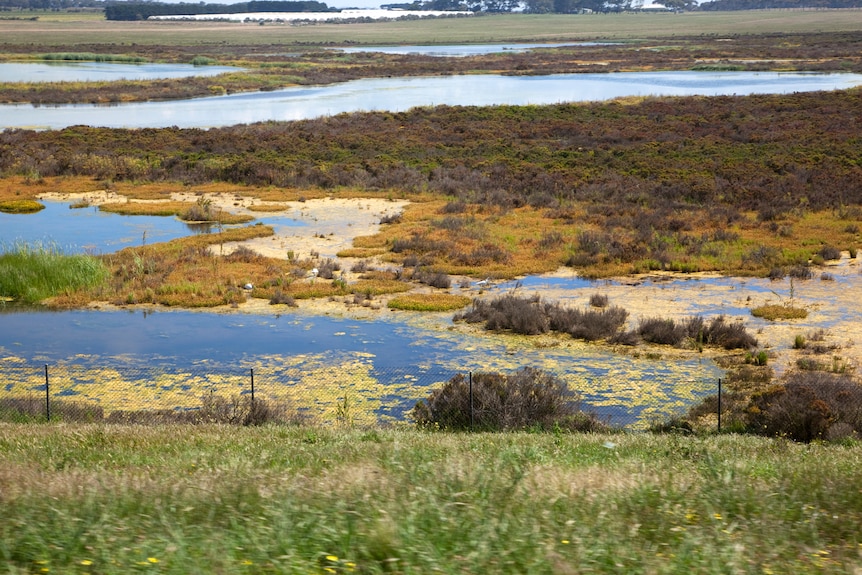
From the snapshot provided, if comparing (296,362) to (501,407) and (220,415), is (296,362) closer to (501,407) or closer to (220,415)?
(220,415)

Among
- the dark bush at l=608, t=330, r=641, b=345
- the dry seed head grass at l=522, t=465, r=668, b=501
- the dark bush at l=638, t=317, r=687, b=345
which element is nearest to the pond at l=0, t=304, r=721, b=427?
the dark bush at l=608, t=330, r=641, b=345

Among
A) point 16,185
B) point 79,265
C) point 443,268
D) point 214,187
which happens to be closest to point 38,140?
point 16,185

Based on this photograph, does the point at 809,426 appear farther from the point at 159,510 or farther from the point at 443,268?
the point at 443,268

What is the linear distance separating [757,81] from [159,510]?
9135 centimetres

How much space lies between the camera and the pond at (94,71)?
96.5m

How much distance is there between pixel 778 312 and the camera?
68.8 ft

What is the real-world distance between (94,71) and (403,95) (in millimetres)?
43827

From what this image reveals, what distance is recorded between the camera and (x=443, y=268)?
2614cm

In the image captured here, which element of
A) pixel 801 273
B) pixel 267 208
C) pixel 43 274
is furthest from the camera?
pixel 267 208

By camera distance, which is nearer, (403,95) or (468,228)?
Result: (468,228)

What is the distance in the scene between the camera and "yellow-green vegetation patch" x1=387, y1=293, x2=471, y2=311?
878 inches

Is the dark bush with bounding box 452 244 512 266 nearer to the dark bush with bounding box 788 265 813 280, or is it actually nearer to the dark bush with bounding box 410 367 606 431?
the dark bush with bounding box 788 265 813 280

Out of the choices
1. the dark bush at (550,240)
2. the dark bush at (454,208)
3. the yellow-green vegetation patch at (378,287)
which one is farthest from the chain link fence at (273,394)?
the dark bush at (454,208)

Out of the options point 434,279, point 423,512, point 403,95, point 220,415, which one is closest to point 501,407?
point 220,415
